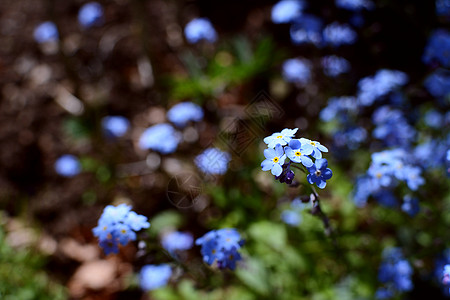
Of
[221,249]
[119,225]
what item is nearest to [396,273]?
[221,249]

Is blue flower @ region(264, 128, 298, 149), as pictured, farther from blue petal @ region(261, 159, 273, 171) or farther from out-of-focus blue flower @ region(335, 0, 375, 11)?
out-of-focus blue flower @ region(335, 0, 375, 11)

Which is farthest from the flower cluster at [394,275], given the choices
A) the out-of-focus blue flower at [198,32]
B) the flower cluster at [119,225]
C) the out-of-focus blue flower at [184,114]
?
the out-of-focus blue flower at [198,32]

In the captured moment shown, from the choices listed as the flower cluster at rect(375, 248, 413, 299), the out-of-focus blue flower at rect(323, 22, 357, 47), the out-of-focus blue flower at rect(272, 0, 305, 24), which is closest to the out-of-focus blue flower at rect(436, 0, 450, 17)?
the out-of-focus blue flower at rect(323, 22, 357, 47)

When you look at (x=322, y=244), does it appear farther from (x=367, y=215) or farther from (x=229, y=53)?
(x=229, y=53)

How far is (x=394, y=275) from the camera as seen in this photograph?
2514 mm

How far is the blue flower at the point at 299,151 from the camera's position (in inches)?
62.3

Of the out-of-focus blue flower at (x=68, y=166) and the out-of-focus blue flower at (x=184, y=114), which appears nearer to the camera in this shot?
the out-of-focus blue flower at (x=184, y=114)

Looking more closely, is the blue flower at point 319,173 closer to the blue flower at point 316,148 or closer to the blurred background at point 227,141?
the blue flower at point 316,148

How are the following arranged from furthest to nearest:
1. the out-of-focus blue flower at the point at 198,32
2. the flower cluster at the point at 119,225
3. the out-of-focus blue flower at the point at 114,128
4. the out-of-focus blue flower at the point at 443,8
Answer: the out-of-focus blue flower at the point at 114,128, the out-of-focus blue flower at the point at 198,32, the out-of-focus blue flower at the point at 443,8, the flower cluster at the point at 119,225

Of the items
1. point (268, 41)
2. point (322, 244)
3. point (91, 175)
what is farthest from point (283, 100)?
point (91, 175)

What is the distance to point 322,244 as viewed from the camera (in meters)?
2.98

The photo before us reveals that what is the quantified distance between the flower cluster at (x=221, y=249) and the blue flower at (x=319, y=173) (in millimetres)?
642

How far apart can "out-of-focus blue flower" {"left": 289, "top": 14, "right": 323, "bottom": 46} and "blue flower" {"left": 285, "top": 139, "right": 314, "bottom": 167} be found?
190 centimetres

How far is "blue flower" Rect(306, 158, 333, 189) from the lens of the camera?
162 centimetres
